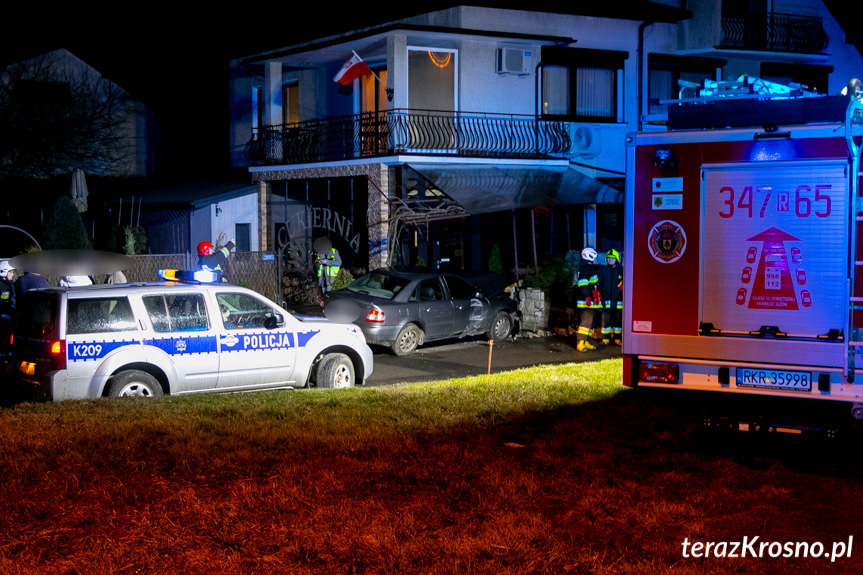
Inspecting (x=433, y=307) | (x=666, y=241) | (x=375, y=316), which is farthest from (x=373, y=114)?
(x=666, y=241)

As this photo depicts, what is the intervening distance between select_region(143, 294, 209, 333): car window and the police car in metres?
0.01

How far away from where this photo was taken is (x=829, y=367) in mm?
6355

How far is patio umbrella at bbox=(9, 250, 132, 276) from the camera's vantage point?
13.3m

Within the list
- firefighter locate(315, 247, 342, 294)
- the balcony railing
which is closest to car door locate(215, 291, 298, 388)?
firefighter locate(315, 247, 342, 294)

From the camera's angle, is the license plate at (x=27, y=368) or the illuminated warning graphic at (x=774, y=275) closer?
the illuminated warning graphic at (x=774, y=275)

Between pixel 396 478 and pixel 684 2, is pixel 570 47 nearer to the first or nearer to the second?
pixel 684 2

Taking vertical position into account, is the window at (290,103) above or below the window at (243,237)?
above

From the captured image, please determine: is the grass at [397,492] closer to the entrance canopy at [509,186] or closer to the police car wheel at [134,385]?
the police car wheel at [134,385]

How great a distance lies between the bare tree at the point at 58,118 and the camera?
101 feet

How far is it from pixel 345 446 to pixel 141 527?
6.82 feet

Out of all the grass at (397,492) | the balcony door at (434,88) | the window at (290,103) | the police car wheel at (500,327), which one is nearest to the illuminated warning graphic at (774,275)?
the grass at (397,492)

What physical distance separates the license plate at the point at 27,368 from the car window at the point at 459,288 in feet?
27.3

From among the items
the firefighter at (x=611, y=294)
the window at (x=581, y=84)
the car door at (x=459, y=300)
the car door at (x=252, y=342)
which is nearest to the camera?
Result: the car door at (x=252, y=342)

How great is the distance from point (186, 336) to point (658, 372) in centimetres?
537
